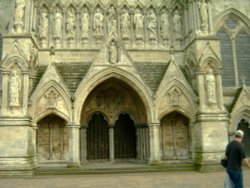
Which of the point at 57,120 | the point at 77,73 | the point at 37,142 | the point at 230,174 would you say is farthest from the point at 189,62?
the point at 230,174

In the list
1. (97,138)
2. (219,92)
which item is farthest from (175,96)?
(97,138)

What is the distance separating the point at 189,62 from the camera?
19.0 m

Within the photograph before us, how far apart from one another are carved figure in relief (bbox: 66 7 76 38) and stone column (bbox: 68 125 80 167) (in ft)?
18.2

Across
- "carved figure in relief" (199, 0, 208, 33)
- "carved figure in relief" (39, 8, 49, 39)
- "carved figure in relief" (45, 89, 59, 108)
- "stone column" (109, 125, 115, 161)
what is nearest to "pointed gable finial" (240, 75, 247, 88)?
"carved figure in relief" (199, 0, 208, 33)

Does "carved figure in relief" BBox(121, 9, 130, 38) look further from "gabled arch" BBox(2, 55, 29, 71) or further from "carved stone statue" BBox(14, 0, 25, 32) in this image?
"gabled arch" BBox(2, 55, 29, 71)

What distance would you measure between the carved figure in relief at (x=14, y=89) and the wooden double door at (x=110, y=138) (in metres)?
4.99

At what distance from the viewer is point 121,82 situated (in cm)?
1945

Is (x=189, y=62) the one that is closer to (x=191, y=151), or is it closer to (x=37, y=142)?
(x=191, y=151)

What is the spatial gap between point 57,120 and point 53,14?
6.20 metres

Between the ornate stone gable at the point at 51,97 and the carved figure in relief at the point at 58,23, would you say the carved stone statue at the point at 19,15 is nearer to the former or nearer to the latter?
the carved figure in relief at the point at 58,23

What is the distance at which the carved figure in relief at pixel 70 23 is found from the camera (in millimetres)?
19469

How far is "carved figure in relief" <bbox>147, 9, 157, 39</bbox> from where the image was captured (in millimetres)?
20000

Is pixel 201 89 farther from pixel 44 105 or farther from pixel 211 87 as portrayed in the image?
pixel 44 105

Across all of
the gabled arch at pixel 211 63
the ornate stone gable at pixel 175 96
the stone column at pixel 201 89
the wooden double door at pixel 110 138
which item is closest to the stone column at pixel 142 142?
the wooden double door at pixel 110 138
